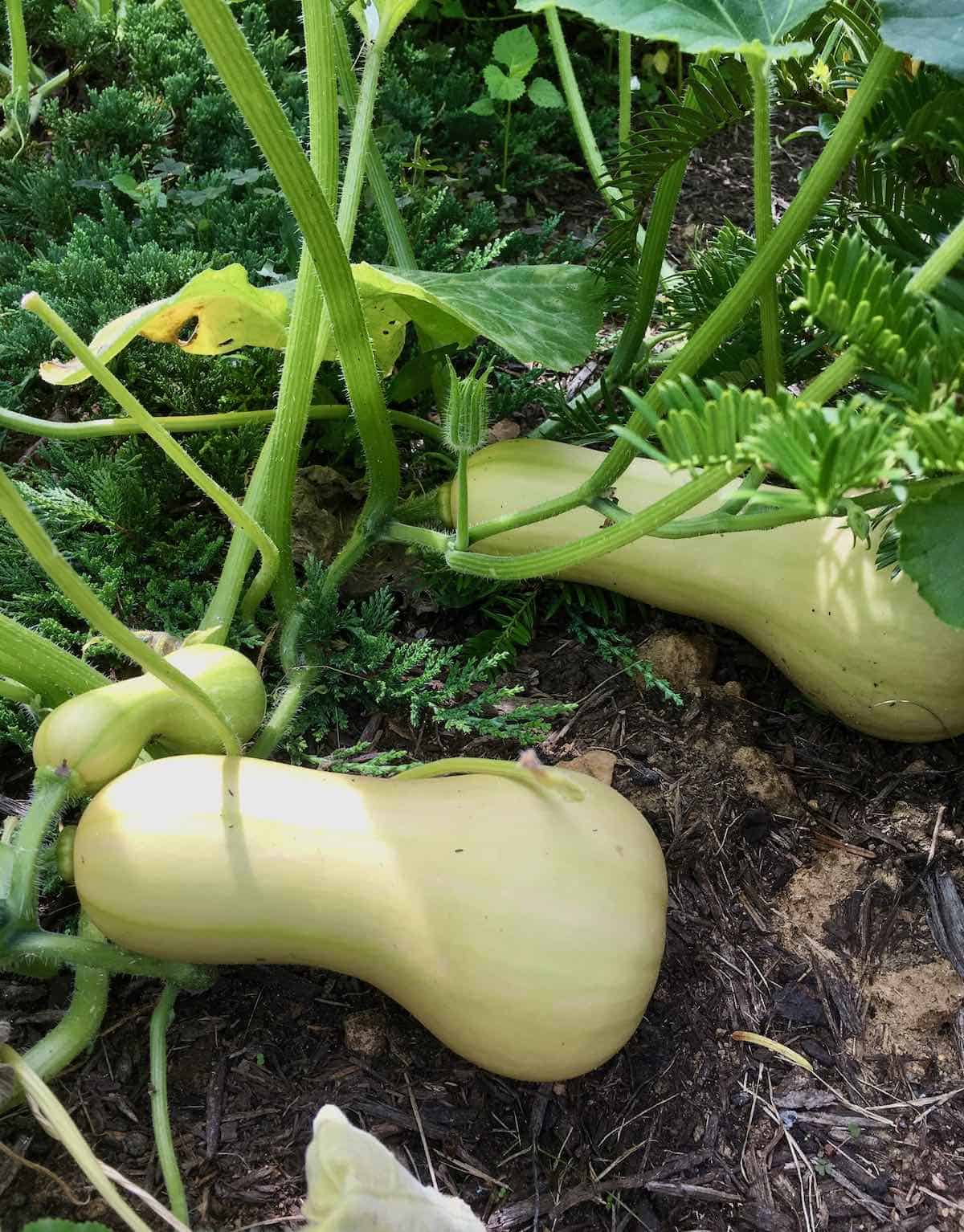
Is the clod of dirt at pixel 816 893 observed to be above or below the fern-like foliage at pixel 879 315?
below

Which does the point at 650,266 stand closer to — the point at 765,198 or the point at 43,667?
the point at 765,198

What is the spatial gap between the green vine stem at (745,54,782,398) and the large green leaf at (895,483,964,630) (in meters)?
0.17

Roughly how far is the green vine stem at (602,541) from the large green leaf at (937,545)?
144 mm

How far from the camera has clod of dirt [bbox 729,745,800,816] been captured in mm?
1209

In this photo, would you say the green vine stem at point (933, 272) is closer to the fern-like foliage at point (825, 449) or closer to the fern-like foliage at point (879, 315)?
the fern-like foliage at point (879, 315)

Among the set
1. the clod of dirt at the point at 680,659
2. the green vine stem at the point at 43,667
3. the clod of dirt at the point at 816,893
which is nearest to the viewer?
the green vine stem at the point at 43,667

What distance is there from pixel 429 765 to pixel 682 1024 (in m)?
0.35

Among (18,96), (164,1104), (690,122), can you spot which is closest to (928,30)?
(690,122)

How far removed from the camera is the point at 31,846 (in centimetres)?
96

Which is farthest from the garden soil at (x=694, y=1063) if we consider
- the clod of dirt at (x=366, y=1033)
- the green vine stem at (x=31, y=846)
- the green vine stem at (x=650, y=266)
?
the green vine stem at (x=650, y=266)

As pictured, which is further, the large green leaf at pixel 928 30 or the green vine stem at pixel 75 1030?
the green vine stem at pixel 75 1030

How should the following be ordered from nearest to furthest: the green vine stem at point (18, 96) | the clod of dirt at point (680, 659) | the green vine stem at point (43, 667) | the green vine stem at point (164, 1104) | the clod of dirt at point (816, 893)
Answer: the green vine stem at point (164, 1104) < the green vine stem at point (43, 667) < the clod of dirt at point (816, 893) < the clod of dirt at point (680, 659) < the green vine stem at point (18, 96)

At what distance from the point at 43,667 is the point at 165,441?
247mm

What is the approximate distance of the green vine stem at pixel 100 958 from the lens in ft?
3.17
